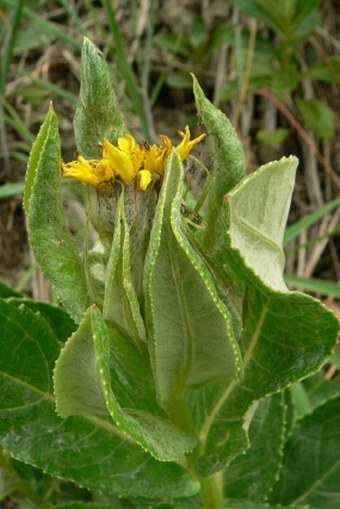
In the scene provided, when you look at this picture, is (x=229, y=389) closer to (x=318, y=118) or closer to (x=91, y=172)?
(x=91, y=172)

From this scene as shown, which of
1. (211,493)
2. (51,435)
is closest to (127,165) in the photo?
(51,435)

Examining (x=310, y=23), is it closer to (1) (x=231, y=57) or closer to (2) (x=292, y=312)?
(1) (x=231, y=57)

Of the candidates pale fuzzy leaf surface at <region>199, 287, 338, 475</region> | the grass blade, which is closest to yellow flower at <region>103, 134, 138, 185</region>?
→ pale fuzzy leaf surface at <region>199, 287, 338, 475</region>

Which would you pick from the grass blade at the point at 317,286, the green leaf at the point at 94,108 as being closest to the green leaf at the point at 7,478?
the green leaf at the point at 94,108

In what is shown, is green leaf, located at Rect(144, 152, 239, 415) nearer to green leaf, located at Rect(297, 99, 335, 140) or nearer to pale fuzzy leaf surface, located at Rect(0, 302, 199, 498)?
pale fuzzy leaf surface, located at Rect(0, 302, 199, 498)

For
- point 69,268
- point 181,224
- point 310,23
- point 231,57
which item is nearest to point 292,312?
point 181,224

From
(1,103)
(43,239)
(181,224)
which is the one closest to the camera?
(181,224)
